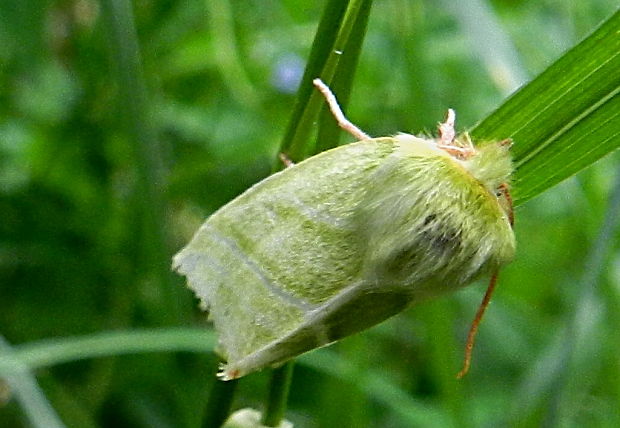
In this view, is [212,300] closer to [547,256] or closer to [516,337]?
[516,337]

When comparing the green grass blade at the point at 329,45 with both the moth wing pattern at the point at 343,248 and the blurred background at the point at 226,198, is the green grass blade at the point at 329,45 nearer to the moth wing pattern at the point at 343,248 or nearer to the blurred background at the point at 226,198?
the moth wing pattern at the point at 343,248

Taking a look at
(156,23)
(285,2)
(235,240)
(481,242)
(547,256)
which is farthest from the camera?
(547,256)

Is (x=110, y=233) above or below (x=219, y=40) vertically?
below

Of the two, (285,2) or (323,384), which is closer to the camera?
(323,384)

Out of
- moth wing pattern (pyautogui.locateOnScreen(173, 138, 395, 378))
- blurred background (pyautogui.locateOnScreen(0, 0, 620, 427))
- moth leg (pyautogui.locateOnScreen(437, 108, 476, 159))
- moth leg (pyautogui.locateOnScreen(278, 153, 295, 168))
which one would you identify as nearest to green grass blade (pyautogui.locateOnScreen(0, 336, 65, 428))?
blurred background (pyautogui.locateOnScreen(0, 0, 620, 427))

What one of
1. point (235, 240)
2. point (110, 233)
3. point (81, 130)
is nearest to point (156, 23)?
point (81, 130)

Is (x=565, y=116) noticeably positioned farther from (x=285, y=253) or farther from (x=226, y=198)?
(x=226, y=198)

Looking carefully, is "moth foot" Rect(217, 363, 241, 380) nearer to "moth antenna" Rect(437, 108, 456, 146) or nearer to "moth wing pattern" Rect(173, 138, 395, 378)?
"moth wing pattern" Rect(173, 138, 395, 378)
